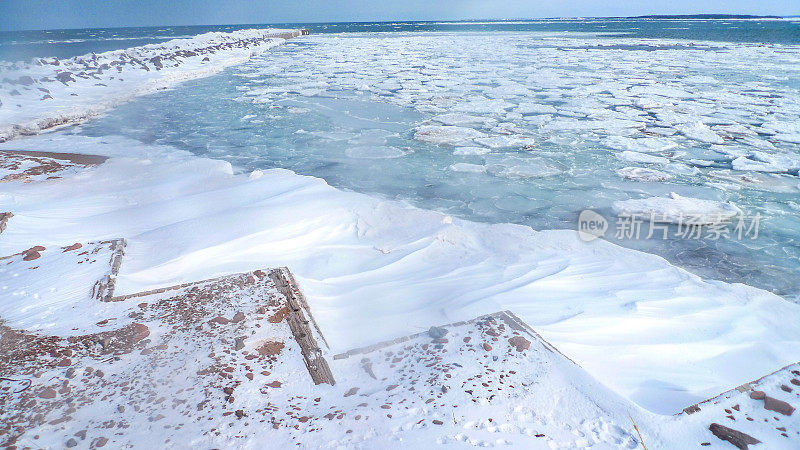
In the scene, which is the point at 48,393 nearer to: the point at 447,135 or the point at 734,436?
the point at 734,436

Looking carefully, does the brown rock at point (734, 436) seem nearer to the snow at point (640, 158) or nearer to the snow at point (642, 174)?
the snow at point (642, 174)

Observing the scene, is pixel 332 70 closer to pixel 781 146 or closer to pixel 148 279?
pixel 781 146

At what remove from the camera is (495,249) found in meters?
3.11

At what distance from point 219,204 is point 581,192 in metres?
3.12

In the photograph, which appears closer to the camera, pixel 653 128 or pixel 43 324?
pixel 43 324

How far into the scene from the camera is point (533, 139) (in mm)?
5766

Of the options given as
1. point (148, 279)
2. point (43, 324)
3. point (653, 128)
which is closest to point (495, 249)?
point (148, 279)

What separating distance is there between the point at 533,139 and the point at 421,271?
3608 millimetres

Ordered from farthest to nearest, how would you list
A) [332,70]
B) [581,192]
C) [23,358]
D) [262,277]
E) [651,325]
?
[332,70]
[581,192]
[262,277]
[651,325]
[23,358]

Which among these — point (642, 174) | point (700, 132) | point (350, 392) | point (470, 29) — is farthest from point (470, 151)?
point (470, 29)

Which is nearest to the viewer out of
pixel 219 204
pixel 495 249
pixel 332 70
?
pixel 495 249

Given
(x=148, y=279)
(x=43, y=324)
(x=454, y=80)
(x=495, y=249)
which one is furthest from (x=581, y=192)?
(x=454, y=80)

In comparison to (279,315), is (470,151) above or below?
below

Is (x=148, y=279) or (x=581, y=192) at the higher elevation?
(x=148, y=279)
